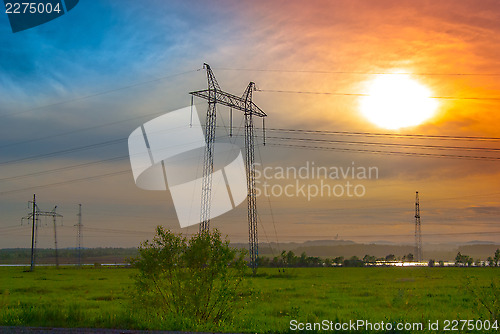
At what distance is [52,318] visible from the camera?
2444 centimetres

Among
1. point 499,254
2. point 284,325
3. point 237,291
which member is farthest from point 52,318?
point 499,254

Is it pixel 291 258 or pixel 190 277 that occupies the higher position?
pixel 190 277

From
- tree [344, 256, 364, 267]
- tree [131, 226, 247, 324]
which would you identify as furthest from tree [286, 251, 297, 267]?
tree [131, 226, 247, 324]

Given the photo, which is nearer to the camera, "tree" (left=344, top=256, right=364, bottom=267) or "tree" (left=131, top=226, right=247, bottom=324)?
"tree" (left=131, top=226, right=247, bottom=324)

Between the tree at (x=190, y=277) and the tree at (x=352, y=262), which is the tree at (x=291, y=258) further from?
the tree at (x=190, y=277)

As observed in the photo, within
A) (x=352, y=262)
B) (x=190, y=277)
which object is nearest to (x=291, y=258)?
(x=352, y=262)

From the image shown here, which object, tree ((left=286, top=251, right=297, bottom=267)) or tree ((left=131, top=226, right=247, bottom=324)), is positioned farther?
tree ((left=286, top=251, right=297, bottom=267))

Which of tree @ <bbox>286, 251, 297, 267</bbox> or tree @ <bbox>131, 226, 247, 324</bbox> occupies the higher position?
tree @ <bbox>131, 226, 247, 324</bbox>

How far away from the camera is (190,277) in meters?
23.0

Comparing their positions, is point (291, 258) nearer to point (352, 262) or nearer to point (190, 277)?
point (352, 262)

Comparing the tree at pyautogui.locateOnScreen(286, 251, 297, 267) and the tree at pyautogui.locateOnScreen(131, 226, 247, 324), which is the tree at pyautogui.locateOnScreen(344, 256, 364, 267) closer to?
the tree at pyautogui.locateOnScreen(286, 251, 297, 267)

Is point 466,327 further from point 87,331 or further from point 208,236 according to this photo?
point 87,331

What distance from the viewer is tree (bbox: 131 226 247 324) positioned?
2278 cm

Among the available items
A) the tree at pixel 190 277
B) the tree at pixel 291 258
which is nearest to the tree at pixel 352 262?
the tree at pixel 291 258
